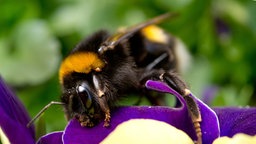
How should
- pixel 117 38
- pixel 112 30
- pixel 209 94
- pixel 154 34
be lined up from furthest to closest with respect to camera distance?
pixel 112 30, pixel 209 94, pixel 154 34, pixel 117 38

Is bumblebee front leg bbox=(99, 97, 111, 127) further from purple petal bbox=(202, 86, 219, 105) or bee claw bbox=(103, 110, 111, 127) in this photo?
purple petal bbox=(202, 86, 219, 105)

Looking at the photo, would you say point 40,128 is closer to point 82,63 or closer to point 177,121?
point 82,63

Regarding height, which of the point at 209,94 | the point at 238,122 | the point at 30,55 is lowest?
the point at 209,94

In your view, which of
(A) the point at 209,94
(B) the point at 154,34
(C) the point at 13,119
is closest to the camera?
(C) the point at 13,119

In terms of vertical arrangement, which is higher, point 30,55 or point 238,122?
point 238,122

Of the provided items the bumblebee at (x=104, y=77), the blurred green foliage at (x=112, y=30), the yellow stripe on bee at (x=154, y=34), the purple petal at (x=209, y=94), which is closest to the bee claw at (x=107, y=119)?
the bumblebee at (x=104, y=77)

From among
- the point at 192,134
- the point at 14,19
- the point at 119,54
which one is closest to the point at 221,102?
the point at 119,54

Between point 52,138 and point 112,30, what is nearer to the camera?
point 52,138

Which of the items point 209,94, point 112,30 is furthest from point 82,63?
point 112,30
